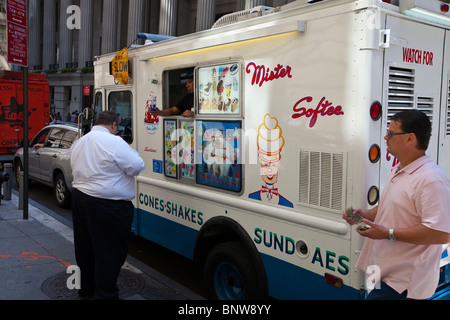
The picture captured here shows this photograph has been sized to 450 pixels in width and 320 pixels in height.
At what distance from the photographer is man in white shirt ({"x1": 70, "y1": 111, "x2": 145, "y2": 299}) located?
3840mm

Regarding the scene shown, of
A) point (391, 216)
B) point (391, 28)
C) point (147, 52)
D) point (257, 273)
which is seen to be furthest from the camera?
point (147, 52)

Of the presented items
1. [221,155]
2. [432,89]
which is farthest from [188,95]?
[432,89]

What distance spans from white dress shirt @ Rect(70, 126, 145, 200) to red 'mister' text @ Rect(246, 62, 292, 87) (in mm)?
1321

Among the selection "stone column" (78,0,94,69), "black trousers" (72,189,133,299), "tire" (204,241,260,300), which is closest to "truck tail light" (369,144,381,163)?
"tire" (204,241,260,300)

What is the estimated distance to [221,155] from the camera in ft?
13.5

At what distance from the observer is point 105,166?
12.6ft

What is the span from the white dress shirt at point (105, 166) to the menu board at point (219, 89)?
3.02 feet

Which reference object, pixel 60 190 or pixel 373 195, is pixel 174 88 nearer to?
pixel 373 195

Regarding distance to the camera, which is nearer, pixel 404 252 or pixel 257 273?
pixel 404 252

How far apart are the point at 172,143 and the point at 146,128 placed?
646 millimetres

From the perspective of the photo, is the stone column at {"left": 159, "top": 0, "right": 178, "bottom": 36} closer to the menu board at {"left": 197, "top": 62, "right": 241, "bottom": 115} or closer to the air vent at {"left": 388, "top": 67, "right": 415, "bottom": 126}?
the menu board at {"left": 197, "top": 62, "right": 241, "bottom": 115}

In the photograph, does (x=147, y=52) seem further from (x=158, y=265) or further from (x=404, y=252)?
(x=404, y=252)

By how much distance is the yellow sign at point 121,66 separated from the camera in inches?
216

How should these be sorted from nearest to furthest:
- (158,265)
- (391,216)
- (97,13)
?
(391,216) < (158,265) < (97,13)
